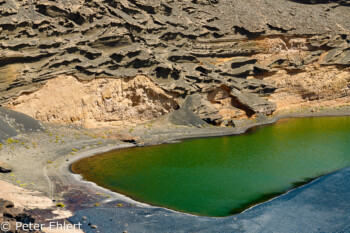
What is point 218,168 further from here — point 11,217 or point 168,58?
point 168,58

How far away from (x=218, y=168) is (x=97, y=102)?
1972cm

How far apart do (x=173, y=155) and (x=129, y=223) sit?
46.5 ft

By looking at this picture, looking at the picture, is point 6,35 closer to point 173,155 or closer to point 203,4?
point 173,155

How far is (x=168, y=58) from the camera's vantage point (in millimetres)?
43969

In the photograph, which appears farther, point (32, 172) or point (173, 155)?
point (173, 155)

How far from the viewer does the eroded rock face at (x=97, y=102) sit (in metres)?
35.9

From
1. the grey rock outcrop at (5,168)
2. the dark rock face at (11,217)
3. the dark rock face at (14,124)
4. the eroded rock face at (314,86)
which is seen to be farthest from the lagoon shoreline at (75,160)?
the eroded rock face at (314,86)

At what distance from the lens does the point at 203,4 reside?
54.9 metres

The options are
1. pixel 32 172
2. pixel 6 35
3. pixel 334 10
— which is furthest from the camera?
pixel 334 10

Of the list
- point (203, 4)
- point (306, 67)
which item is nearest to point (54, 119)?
point (203, 4)

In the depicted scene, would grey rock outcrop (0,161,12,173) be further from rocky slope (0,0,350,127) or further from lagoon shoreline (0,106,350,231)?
rocky slope (0,0,350,127)

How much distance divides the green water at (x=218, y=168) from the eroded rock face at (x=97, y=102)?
9.18 meters

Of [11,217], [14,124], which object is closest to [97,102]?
[14,124]

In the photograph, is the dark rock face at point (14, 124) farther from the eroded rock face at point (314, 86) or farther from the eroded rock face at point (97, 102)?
the eroded rock face at point (314, 86)
